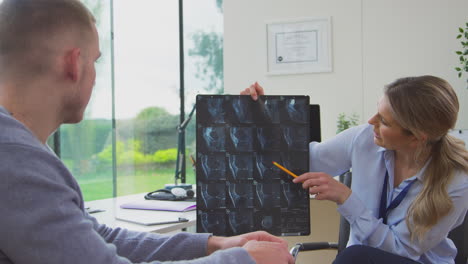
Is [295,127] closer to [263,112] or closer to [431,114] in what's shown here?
[263,112]

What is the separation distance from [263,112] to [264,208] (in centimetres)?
29

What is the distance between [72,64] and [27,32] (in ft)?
0.29

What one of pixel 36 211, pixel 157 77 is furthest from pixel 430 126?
pixel 157 77

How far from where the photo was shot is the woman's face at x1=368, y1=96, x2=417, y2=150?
62.6 inches

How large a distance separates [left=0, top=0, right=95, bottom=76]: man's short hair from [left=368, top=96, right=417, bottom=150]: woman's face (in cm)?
114

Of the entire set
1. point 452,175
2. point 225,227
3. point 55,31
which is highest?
point 55,31

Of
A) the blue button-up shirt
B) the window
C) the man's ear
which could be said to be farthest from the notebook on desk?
the window

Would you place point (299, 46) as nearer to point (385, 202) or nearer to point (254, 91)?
point (385, 202)

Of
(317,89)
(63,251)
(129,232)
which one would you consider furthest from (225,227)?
(317,89)

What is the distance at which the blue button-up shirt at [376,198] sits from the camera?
1523mm

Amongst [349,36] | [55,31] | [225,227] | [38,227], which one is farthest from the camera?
[349,36]

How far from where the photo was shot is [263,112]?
143 cm

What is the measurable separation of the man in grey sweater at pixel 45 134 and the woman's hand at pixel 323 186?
0.44 m

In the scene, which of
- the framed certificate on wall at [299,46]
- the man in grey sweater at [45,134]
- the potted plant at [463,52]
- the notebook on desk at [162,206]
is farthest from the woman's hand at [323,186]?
the framed certificate on wall at [299,46]
